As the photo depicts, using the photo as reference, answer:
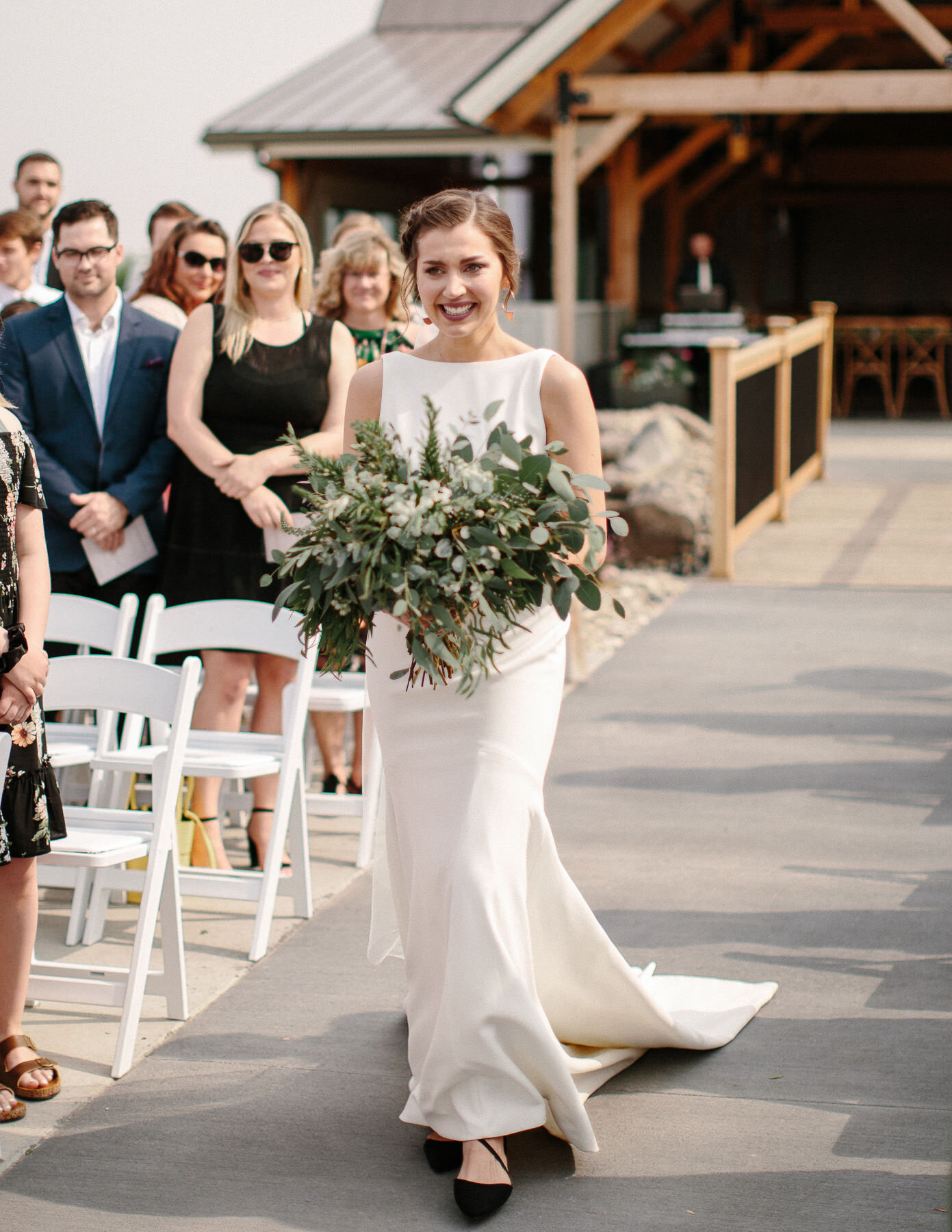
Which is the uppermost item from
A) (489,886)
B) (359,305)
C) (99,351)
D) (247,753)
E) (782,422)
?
(359,305)

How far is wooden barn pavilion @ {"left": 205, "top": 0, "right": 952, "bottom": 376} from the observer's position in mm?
15922

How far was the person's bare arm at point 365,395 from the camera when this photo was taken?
3.56 metres

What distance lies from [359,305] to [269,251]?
0.88 meters

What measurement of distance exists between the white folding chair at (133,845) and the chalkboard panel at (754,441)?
7.29m

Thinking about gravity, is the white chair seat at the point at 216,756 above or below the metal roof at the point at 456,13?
below

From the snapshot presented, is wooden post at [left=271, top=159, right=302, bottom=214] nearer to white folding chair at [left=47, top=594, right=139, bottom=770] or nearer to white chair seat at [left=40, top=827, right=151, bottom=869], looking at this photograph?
white folding chair at [left=47, top=594, right=139, bottom=770]

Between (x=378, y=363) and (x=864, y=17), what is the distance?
19443 millimetres

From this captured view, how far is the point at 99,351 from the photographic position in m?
5.54

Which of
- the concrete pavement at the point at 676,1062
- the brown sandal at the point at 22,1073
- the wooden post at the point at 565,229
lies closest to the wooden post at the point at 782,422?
the wooden post at the point at 565,229

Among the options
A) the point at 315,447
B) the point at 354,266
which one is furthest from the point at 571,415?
the point at 354,266

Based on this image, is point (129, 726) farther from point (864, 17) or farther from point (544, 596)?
point (864, 17)

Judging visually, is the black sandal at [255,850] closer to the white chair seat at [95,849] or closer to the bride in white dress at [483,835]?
the white chair seat at [95,849]

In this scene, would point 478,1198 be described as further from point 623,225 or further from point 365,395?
point 623,225

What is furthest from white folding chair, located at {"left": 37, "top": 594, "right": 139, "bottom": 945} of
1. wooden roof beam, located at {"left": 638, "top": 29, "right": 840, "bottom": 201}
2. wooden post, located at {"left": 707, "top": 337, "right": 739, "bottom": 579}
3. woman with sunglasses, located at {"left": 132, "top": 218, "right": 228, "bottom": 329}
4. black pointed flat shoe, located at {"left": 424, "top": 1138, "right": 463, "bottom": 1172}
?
wooden roof beam, located at {"left": 638, "top": 29, "right": 840, "bottom": 201}
